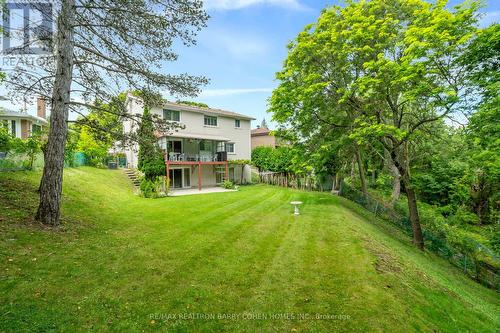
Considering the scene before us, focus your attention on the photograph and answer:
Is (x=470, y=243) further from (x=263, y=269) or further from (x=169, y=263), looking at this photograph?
(x=169, y=263)

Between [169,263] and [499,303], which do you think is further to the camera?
[499,303]

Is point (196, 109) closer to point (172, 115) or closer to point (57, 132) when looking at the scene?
point (172, 115)

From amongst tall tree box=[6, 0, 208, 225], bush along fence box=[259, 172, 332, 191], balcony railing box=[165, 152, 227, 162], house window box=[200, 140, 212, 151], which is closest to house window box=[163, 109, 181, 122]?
house window box=[200, 140, 212, 151]

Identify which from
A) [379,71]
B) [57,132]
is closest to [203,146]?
[379,71]

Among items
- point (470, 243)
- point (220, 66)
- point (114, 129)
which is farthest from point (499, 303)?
point (220, 66)

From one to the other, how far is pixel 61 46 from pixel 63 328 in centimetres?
767

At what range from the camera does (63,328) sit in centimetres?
390

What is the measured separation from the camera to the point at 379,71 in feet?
37.8

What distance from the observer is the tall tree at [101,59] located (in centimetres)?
781

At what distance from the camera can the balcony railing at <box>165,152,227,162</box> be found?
22.5 m

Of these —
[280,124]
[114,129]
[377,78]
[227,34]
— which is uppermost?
[227,34]

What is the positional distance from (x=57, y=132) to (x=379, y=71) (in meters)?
12.4

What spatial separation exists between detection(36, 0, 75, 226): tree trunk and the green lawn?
63 cm

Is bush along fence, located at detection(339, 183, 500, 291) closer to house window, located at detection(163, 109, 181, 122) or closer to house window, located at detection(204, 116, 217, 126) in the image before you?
house window, located at detection(204, 116, 217, 126)
